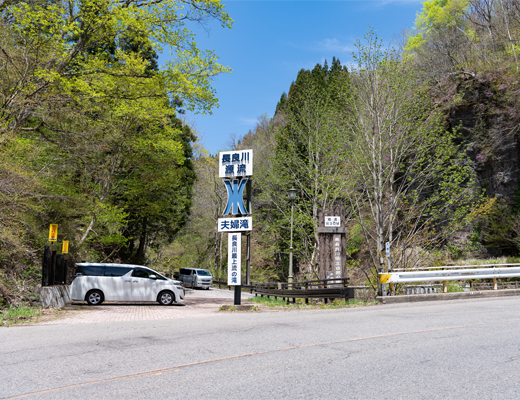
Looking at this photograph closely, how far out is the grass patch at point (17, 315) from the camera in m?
11.2

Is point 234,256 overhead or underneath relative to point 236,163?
underneath

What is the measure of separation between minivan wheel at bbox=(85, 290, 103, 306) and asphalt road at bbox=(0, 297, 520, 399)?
7971mm

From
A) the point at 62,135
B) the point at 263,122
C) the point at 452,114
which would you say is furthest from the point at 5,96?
the point at 263,122

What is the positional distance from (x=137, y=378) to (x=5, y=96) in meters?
14.0

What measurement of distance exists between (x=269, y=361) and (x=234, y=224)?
9833 mm

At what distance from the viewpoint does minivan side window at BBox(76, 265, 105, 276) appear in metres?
17.2

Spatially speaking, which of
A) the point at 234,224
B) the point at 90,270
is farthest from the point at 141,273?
the point at 234,224

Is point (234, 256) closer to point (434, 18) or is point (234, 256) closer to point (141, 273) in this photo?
point (141, 273)

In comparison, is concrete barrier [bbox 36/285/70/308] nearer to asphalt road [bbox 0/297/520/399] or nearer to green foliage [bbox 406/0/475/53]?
asphalt road [bbox 0/297/520/399]

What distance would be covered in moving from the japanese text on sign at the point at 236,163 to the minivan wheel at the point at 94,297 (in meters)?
7.62

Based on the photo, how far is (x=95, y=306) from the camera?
55.2ft

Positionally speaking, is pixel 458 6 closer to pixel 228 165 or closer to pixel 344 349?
pixel 228 165

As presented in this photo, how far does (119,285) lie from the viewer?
1759 cm

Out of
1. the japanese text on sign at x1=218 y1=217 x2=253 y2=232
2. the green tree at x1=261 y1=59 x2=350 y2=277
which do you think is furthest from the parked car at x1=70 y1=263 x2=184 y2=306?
the green tree at x1=261 y1=59 x2=350 y2=277
